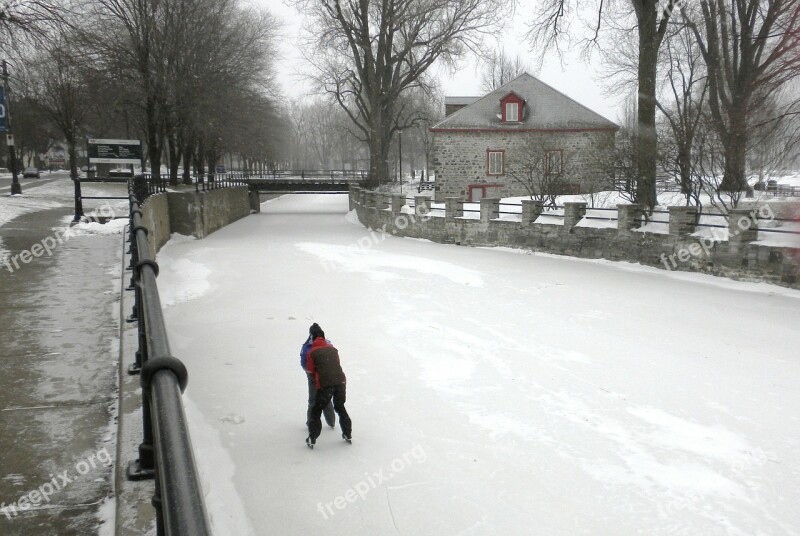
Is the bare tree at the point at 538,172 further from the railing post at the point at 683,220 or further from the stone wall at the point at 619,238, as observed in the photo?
the railing post at the point at 683,220

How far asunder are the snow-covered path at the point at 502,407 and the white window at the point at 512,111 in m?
23.3

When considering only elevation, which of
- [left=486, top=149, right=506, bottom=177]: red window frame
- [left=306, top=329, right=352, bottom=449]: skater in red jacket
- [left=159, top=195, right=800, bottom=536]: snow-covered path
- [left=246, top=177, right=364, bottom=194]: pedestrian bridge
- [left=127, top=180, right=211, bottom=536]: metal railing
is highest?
[left=486, top=149, right=506, bottom=177]: red window frame

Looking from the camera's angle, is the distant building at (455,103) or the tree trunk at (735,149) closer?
the tree trunk at (735,149)

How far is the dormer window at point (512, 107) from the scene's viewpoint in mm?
37438

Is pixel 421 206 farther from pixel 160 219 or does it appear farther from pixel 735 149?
pixel 735 149

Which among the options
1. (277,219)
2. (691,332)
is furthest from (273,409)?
(277,219)

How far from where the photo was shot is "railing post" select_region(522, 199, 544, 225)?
22141 millimetres

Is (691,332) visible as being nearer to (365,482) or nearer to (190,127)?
(365,482)

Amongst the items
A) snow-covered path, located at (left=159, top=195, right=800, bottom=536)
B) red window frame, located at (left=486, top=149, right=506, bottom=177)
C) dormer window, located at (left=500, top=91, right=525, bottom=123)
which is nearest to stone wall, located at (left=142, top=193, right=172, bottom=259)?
snow-covered path, located at (left=159, top=195, right=800, bottom=536)

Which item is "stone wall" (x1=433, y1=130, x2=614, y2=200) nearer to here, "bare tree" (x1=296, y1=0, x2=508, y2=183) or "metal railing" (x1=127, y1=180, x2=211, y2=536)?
"bare tree" (x1=296, y1=0, x2=508, y2=183)

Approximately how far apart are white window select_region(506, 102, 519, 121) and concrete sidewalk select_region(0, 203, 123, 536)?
31770 mm

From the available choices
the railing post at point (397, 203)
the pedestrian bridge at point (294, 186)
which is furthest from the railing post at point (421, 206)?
the pedestrian bridge at point (294, 186)

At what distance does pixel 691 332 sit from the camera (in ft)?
38.0

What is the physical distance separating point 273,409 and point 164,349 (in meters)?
5.78
